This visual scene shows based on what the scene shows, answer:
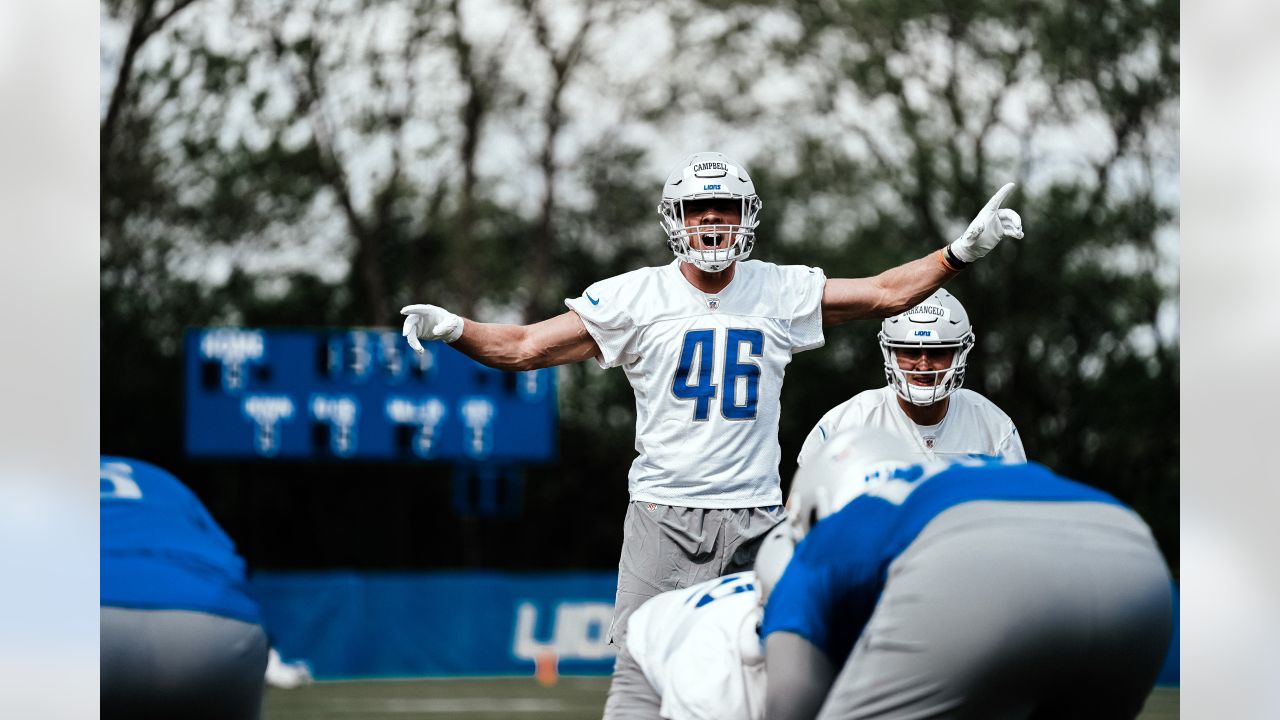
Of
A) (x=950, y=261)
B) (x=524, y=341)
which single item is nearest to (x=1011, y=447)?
(x=950, y=261)

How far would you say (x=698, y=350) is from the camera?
4.20m

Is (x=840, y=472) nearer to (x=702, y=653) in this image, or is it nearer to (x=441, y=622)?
(x=702, y=653)

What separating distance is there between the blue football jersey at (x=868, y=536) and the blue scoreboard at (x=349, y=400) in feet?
35.3

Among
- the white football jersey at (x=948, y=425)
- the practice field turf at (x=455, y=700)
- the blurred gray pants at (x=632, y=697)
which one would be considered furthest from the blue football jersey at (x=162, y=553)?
the practice field turf at (x=455, y=700)

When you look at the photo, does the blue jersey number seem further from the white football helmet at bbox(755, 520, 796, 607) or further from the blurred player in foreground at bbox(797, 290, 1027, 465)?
the white football helmet at bbox(755, 520, 796, 607)

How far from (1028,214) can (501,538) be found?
23.5 ft

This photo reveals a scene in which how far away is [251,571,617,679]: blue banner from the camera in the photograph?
42.2 feet

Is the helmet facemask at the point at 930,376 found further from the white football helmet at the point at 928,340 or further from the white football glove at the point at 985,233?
the white football glove at the point at 985,233

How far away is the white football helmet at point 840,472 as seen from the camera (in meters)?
2.82

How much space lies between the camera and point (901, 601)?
2.61m

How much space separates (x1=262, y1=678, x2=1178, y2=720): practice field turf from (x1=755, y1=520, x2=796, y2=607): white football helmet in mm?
6845
